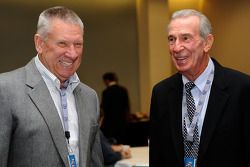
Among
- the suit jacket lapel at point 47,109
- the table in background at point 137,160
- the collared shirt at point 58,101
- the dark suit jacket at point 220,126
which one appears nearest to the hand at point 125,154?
the table in background at point 137,160

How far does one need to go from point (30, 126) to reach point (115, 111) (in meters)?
5.59

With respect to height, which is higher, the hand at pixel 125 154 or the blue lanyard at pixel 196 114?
the blue lanyard at pixel 196 114

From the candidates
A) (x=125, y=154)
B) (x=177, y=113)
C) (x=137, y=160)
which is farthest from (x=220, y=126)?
(x=125, y=154)

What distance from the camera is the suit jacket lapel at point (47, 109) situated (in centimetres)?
224

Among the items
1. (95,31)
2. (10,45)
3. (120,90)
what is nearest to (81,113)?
(120,90)

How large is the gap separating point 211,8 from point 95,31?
7.91ft

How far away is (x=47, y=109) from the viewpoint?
7.42 feet

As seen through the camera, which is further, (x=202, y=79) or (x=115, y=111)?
(x=115, y=111)

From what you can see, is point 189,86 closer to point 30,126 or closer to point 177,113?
point 177,113

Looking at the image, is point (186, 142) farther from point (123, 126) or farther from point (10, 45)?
point (10, 45)

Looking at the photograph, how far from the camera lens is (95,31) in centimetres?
973

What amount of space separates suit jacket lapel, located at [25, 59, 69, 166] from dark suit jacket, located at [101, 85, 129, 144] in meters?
5.38

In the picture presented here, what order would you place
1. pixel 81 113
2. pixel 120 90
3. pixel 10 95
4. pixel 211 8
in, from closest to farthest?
pixel 10 95
pixel 81 113
pixel 120 90
pixel 211 8

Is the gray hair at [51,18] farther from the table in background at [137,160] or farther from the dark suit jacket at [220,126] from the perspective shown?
the table in background at [137,160]
